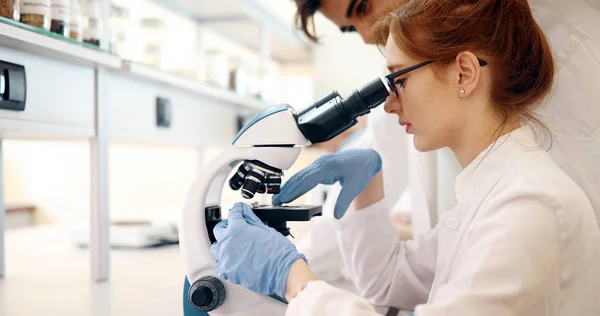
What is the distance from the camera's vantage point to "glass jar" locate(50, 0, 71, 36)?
1192mm

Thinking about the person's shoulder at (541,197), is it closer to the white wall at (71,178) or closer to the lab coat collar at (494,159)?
the lab coat collar at (494,159)

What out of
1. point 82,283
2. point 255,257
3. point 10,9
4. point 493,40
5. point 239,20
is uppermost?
point 239,20

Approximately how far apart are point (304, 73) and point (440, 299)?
4.06 metres

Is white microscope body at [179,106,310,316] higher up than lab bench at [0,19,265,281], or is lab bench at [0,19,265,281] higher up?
lab bench at [0,19,265,281]

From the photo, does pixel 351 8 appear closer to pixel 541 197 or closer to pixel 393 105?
pixel 393 105

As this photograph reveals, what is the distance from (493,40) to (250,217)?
521 millimetres

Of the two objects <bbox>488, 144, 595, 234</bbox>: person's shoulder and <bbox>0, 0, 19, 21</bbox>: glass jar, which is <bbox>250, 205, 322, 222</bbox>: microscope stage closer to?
<bbox>488, 144, 595, 234</bbox>: person's shoulder

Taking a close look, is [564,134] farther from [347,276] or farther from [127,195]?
[127,195]

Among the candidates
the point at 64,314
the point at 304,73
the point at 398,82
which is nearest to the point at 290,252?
the point at 398,82

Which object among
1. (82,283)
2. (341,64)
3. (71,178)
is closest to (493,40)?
(82,283)

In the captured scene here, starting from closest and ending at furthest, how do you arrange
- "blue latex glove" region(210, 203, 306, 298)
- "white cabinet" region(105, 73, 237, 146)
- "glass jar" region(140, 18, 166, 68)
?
"blue latex glove" region(210, 203, 306, 298) → "white cabinet" region(105, 73, 237, 146) → "glass jar" region(140, 18, 166, 68)

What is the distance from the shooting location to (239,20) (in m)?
2.82

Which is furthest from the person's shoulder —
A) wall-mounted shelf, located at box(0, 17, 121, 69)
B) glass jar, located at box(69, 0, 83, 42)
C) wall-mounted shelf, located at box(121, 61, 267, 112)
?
wall-mounted shelf, located at box(121, 61, 267, 112)

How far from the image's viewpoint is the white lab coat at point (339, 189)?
1496 mm
